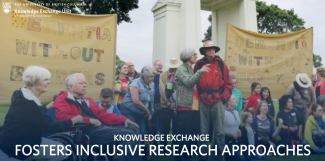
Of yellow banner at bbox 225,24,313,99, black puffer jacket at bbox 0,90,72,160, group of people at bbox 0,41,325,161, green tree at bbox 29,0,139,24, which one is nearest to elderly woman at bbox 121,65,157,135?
group of people at bbox 0,41,325,161

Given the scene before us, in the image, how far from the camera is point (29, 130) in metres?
3.34

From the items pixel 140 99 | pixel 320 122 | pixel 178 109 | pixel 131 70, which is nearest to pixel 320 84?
pixel 320 122

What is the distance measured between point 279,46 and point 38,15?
483cm

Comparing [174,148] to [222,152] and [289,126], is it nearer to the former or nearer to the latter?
[222,152]

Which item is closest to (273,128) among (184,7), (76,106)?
(76,106)

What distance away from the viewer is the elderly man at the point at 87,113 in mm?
3820

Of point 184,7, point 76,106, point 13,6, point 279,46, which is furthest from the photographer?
point 184,7

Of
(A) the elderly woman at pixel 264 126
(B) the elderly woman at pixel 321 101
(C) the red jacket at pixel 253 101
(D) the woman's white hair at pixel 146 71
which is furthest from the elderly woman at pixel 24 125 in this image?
(B) the elderly woman at pixel 321 101

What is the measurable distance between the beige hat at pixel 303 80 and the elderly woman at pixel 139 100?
336cm

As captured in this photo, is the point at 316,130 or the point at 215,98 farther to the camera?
the point at 316,130

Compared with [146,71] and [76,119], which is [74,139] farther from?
[146,71]

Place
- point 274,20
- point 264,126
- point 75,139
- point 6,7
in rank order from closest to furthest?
point 75,139 → point 6,7 → point 264,126 → point 274,20

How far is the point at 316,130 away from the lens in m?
5.68

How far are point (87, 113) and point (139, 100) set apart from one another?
38.0 inches
